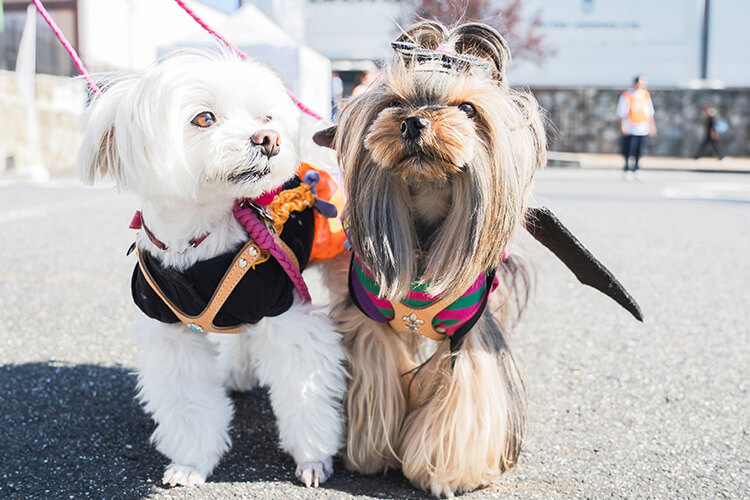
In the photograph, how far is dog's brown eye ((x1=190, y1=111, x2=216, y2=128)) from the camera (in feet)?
6.69

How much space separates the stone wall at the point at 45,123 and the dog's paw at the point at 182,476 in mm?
11691

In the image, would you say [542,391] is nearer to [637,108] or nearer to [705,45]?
[637,108]

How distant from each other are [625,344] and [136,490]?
270 cm

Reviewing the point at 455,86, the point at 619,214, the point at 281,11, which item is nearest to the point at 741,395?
the point at 455,86

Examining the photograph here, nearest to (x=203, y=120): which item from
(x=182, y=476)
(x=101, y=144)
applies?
(x=101, y=144)

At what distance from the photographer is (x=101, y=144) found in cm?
205

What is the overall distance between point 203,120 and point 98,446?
1.35 metres

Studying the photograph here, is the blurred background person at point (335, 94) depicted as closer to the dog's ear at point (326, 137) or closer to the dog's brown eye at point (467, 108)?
the dog's ear at point (326, 137)

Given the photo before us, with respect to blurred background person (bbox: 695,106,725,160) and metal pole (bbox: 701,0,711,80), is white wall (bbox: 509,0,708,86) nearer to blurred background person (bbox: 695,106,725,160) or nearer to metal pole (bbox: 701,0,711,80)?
metal pole (bbox: 701,0,711,80)

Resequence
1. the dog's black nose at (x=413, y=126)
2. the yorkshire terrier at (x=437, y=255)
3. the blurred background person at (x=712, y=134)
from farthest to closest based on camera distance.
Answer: the blurred background person at (x=712, y=134)
the yorkshire terrier at (x=437, y=255)
the dog's black nose at (x=413, y=126)

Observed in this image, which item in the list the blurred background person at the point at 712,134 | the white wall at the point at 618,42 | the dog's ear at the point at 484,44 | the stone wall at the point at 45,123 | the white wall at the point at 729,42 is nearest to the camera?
the dog's ear at the point at 484,44

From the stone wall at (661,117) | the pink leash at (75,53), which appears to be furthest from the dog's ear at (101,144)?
the stone wall at (661,117)

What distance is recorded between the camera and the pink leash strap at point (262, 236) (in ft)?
7.48

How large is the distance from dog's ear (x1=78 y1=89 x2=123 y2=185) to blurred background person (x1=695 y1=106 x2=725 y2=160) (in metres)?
21.1
